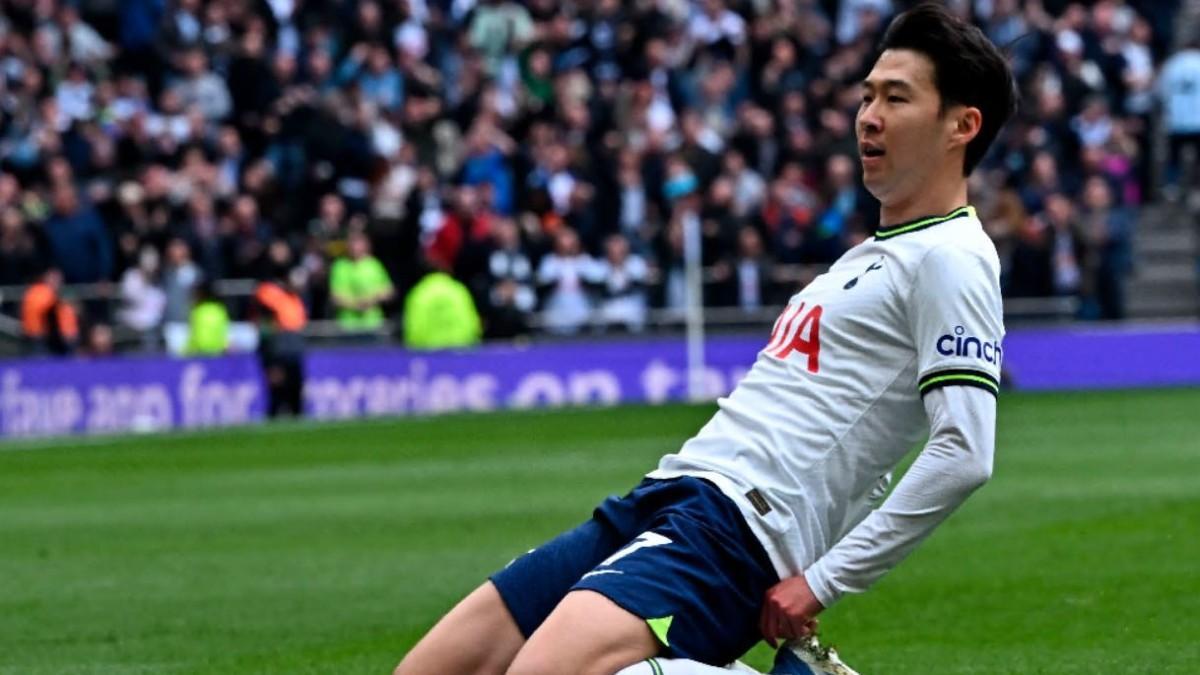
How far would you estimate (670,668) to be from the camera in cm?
570

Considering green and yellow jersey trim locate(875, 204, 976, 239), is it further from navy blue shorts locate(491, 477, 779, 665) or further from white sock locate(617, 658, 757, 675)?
white sock locate(617, 658, 757, 675)

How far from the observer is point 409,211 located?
2958cm

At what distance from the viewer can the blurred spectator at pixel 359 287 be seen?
28594 mm

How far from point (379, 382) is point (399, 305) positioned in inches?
67.0

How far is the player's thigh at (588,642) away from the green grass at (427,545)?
3544 mm

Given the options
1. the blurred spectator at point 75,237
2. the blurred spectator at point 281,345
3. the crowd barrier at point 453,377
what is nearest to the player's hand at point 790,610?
the blurred spectator at point 281,345

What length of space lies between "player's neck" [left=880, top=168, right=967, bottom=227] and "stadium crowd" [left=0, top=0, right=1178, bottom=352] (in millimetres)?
20918

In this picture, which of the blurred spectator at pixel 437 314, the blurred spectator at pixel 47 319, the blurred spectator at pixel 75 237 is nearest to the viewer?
the blurred spectator at pixel 47 319

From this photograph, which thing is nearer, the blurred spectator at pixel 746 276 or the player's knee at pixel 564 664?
the player's knee at pixel 564 664

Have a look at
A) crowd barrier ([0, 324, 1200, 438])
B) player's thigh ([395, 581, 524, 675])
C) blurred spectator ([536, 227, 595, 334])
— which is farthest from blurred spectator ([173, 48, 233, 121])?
player's thigh ([395, 581, 524, 675])

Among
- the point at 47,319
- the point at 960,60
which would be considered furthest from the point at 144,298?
the point at 960,60

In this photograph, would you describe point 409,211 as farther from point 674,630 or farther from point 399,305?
point 674,630

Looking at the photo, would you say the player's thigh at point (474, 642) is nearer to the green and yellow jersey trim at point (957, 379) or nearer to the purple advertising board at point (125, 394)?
the green and yellow jersey trim at point (957, 379)

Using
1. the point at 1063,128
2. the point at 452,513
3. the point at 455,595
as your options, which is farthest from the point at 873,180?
the point at 1063,128
